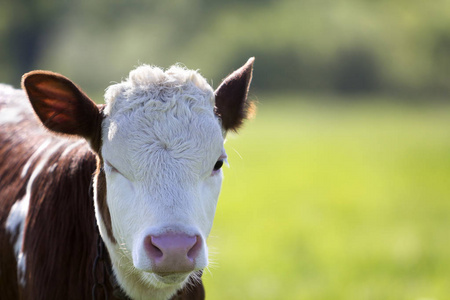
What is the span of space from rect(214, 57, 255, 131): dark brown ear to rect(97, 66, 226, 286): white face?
0.47 feet

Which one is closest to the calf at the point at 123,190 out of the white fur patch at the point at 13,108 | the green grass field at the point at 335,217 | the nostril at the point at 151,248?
the nostril at the point at 151,248

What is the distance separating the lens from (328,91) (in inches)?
1917

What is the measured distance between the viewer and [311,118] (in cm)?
3584

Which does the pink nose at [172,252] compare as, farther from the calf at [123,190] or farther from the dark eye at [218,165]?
the dark eye at [218,165]

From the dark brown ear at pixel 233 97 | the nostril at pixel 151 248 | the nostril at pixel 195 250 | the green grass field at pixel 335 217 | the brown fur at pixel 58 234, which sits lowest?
the green grass field at pixel 335 217

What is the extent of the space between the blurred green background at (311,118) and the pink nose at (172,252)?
12.0 feet

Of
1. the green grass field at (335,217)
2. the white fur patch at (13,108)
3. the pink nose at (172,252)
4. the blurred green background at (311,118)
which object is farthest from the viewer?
the blurred green background at (311,118)

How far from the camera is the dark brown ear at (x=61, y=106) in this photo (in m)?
3.73

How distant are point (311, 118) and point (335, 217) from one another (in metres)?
22.7

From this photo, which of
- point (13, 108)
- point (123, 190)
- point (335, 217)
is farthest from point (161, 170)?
point (335, 217)

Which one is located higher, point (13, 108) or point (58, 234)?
point (13, 108)

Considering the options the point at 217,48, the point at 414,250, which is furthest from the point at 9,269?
the point at 217,48

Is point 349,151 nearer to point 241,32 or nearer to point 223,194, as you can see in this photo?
point 223,194

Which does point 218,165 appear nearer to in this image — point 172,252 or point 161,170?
point 161,170
